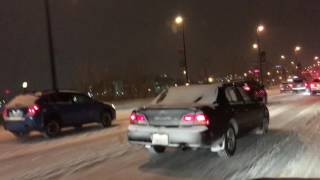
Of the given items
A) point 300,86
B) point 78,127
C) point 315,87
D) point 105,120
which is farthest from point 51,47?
point 300,86

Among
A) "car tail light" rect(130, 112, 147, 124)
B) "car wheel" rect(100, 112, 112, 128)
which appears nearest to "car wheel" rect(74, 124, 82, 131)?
"car wheel" rect(100, 112, 112, 128)

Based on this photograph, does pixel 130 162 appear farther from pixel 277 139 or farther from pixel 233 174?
pixel 277 139

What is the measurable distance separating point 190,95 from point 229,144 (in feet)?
4.34

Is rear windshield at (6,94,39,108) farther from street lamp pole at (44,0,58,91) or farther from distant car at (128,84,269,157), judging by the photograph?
street lamp pole at (44,0,58,91)

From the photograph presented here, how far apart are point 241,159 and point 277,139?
10.0 feet

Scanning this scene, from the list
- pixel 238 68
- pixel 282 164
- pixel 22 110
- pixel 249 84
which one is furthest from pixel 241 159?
pixel 238 68

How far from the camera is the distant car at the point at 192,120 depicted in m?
9.98

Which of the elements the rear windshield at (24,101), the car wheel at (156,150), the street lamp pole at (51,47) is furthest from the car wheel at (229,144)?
the street lamp pole at (51,47)

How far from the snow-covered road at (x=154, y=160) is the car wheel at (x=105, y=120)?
3.37 metres

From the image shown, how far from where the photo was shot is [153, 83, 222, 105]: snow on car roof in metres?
10.9

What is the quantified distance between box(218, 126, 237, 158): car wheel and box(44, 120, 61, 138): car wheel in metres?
7.01

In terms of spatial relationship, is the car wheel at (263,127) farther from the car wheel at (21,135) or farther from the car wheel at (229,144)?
the car wheel at (21,135)

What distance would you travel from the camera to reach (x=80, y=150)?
1256cm

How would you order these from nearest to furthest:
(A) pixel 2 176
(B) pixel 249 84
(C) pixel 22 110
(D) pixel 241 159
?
(A) pixel 2 176 → (D) pixel 241 159 → (C) pixel 22 110 → (B) pixel 249 84
